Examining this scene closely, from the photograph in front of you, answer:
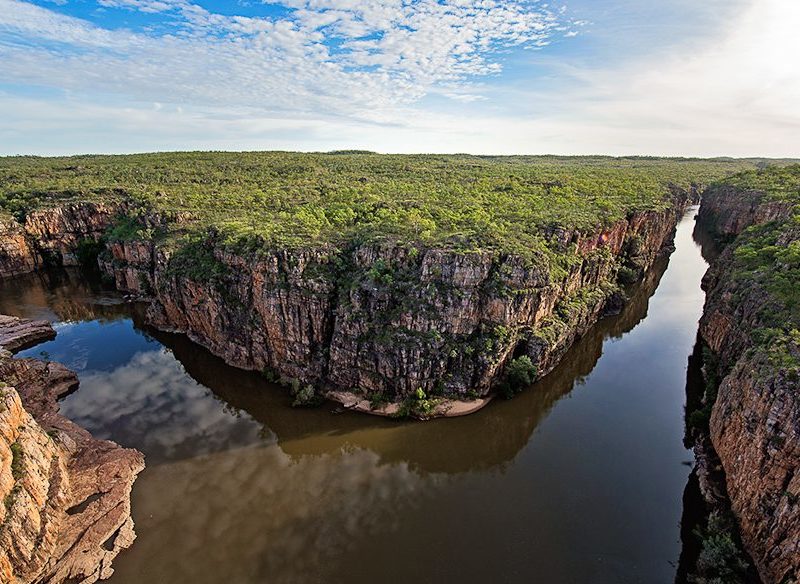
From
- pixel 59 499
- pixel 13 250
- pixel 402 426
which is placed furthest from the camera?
pixel 13 250

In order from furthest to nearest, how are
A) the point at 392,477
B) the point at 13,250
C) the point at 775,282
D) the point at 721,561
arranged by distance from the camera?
1. the point at 13,250
2. the point at 775,282
3. the point at 392,477
4. the point at 721,561

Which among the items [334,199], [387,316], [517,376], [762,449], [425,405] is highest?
[334,199]

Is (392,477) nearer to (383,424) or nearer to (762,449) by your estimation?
(383,424)

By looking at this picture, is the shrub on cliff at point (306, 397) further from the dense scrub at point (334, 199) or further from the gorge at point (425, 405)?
→ the dense scrub at point (334, 199)

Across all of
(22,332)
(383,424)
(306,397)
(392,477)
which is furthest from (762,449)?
(22,332)

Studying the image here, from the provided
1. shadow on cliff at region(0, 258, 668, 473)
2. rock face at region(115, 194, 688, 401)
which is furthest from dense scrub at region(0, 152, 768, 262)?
shadow on cliff at region(0, 258, 668, 473)

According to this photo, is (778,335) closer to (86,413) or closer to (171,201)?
(86,413)

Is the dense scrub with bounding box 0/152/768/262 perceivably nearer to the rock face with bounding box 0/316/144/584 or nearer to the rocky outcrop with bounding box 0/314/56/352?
the rocky outcrop with bounding box 0/314/56/352
